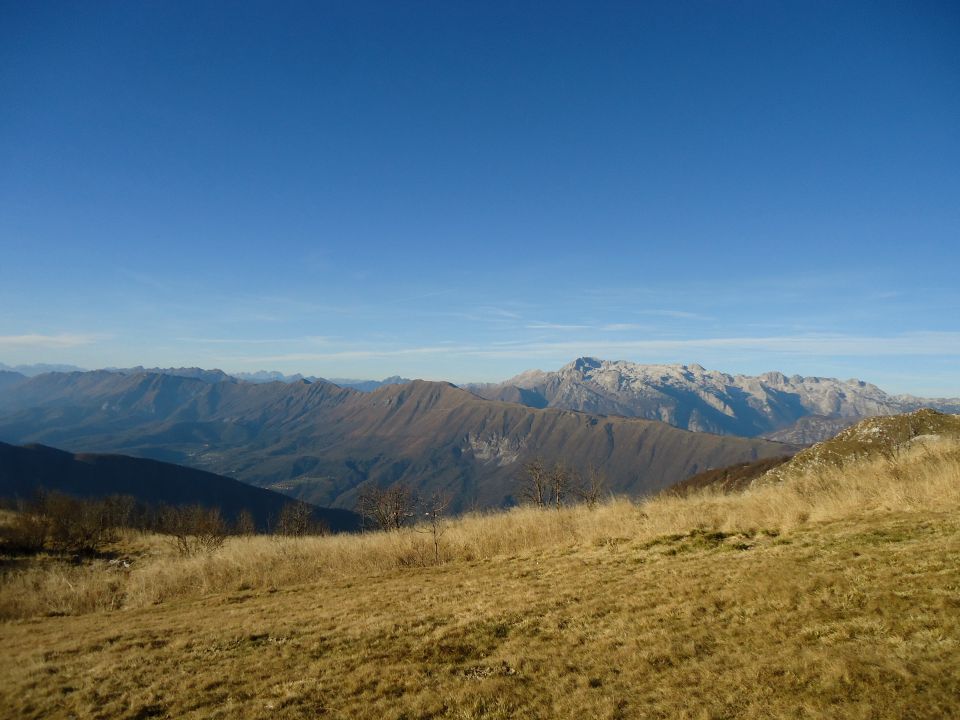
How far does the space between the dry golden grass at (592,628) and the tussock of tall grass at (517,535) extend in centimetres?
13

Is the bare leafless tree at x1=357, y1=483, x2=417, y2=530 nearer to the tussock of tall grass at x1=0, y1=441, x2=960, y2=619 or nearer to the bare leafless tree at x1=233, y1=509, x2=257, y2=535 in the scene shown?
the bare leafless tree at x1=233, y1=509, x2=257, y2=535

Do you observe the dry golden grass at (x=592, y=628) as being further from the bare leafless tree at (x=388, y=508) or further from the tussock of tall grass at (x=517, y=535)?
the bare leafless tree at (x=388, y=508)

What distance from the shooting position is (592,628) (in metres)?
7.85

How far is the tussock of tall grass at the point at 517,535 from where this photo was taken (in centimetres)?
1291

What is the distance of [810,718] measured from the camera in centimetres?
443

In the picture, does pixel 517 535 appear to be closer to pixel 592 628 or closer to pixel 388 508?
pixel 592 628

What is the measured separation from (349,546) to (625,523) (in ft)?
33.1

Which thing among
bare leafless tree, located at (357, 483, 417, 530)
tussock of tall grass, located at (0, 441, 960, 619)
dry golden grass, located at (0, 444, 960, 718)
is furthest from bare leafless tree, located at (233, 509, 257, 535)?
dry golden grass, located at (0, 444, 960, 718)

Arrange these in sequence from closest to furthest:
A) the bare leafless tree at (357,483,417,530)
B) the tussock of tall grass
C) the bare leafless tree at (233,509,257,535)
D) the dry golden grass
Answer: the dry golden grass
the tussock of tall grass
the bare leafless tree at (357,483,417,530)
the bare leafless tree at (233,509,257,535)

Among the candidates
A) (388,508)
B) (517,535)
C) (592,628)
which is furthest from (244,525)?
(592,628)

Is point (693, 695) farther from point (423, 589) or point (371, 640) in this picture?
point (423, 589)

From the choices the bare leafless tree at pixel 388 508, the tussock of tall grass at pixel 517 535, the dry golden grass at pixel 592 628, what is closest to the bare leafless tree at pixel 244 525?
the bare leafless tree at pixel 388 508

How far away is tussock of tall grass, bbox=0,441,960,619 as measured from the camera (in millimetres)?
12906

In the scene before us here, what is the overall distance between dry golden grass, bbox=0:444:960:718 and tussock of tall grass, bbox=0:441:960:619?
13 centimetres
